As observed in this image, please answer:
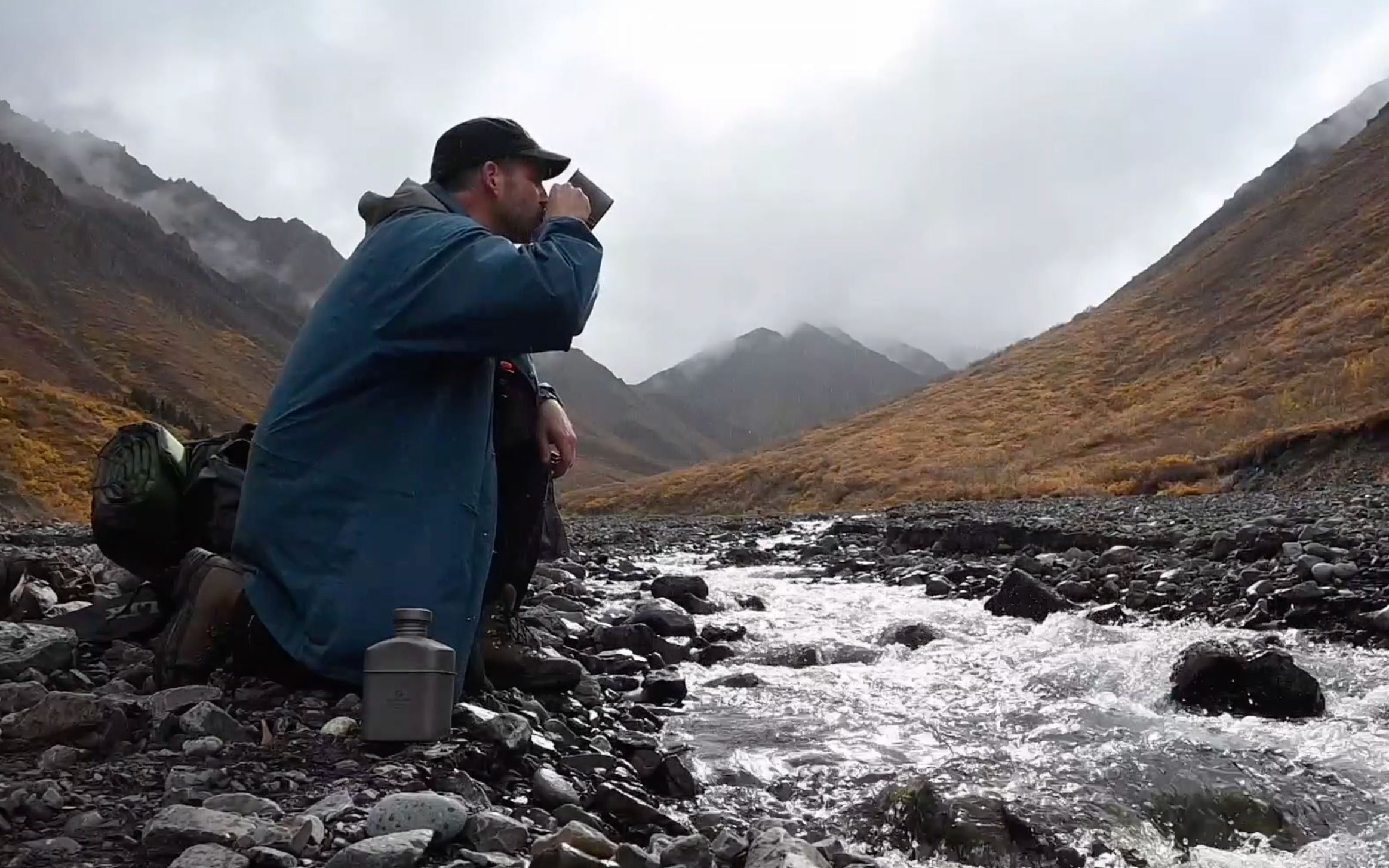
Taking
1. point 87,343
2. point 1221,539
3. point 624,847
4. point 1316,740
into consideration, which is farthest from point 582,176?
point 87,343

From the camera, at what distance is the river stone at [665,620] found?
7707mm

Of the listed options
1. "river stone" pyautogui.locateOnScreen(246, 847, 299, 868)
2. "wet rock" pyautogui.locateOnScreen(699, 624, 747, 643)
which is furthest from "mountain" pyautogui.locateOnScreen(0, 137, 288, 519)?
"river stone" pyautogui.locateOnScreen(246, 847, 299, 868)

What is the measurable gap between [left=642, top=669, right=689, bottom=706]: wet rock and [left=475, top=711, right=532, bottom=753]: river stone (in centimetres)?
200

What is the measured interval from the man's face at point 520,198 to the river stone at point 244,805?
220 cm

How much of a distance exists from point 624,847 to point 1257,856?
2603mm

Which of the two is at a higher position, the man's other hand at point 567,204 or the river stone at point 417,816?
the man's other hand at point 567,204

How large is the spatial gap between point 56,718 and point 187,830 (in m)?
1.10

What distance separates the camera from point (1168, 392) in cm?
5484

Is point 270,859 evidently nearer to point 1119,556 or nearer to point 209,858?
point 209,858

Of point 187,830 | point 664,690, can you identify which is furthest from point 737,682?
point 187,830

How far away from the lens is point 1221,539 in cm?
1066

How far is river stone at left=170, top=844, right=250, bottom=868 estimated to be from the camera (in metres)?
2.15

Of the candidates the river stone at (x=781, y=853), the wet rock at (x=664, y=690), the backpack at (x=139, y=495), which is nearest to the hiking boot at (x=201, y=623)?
the backpack at (x=139, y=495)

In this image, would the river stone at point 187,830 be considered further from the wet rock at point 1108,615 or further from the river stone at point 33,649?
the wet rock at point 1108,615
